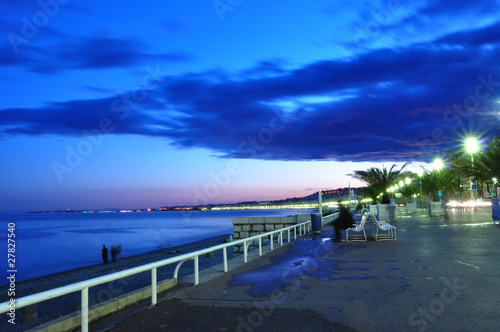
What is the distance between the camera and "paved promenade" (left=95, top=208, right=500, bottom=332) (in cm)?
484

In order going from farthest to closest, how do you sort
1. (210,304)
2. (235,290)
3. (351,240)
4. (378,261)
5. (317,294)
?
(351,240)
(378,261)
(235,290)
(317,294)
(210,304)

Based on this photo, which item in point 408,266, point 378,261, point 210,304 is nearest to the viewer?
point 210,304

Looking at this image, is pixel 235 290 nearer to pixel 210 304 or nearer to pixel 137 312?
pixel 210 304

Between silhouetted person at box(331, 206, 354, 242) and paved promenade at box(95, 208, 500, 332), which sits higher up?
silhouetted person at box(331, 206, 354, 242)

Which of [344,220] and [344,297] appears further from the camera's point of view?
[344,220]

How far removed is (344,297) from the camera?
6137 mm

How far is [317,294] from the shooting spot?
6395 mm

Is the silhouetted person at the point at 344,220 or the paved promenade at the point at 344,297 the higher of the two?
the silhouetted person at the point at 344,220

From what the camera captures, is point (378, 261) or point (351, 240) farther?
point (351, 240)

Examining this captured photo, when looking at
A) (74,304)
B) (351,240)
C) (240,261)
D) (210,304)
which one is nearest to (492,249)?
(351,240)

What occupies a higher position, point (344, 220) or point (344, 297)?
point (344, 220)

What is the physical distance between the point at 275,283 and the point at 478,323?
11.8 feet

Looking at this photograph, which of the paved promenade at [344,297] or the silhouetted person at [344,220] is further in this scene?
the silhouetted person at [344,220]

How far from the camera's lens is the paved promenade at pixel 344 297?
15.9 feet
